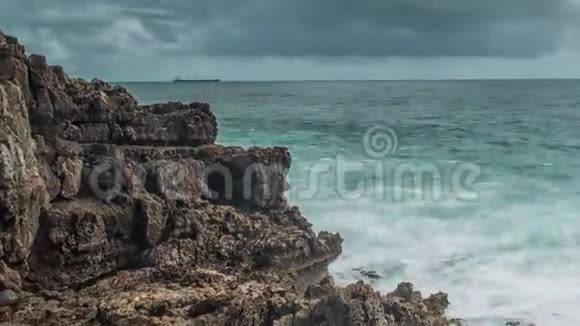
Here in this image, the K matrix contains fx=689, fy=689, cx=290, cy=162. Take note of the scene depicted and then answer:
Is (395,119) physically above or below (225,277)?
above

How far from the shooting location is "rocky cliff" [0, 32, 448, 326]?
7.75m

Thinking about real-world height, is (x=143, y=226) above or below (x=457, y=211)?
below

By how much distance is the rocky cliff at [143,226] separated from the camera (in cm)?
775

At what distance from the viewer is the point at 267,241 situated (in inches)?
395

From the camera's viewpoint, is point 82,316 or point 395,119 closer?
point 82,316

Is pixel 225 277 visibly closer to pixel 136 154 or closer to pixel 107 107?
pixel 136 154

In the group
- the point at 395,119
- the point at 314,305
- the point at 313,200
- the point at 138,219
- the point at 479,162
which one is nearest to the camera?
the point at 314,305

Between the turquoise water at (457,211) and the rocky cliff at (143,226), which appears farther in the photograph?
the turquoise water at (457,211)

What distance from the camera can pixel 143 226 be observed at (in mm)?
9258

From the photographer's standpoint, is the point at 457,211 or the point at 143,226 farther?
the point at 457,211

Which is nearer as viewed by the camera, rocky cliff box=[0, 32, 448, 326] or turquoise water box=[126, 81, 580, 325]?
rocky cliff box=[0, 32, 448, 326]

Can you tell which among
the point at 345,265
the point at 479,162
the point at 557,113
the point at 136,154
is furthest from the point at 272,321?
the point at 557,113

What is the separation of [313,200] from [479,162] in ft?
40.8

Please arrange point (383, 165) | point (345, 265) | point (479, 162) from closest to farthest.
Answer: point (345, 265) → point (383, 165) → point (479, 162)
